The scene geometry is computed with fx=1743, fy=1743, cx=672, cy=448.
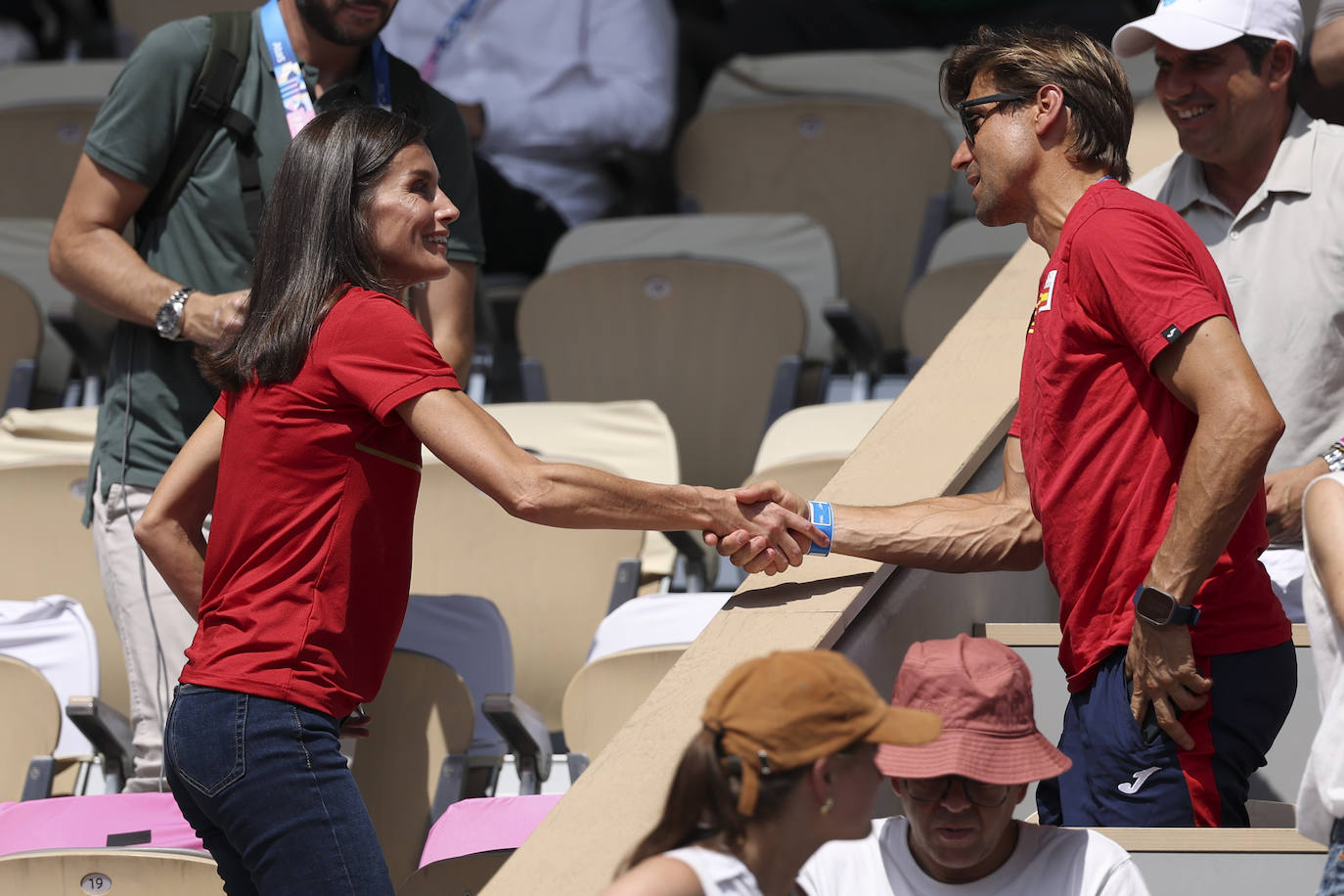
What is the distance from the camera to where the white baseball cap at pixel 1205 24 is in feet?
10.4

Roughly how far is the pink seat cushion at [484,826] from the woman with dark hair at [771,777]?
3.42 feet

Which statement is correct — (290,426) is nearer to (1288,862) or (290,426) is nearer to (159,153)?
(159,153)

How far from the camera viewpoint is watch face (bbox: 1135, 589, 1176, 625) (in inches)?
93.8

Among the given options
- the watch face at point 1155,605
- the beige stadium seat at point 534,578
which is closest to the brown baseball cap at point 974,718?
the watch face at point 1155,605

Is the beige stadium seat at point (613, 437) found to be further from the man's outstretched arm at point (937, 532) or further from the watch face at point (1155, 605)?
the watch face at point (1155, 605)

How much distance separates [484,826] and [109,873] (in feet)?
2.00

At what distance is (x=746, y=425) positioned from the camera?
516cm

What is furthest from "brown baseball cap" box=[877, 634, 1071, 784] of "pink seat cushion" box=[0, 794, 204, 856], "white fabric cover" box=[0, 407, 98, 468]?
"white fabric cover" box=[0, 407, 98, 468]

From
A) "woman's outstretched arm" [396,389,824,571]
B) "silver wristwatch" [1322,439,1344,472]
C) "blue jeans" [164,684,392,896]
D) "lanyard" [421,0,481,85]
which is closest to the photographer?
"blue jeans" [164,684,392,896]

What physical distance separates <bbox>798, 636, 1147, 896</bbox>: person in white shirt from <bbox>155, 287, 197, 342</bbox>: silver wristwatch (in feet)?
5.06

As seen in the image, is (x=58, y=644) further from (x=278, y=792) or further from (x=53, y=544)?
(x=278, y=792)

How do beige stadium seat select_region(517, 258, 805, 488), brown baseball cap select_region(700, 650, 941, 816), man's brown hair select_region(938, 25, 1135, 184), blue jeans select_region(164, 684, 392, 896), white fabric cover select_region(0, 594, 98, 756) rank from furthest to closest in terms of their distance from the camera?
beige stadium seat select_region(517, 258, 805, 488) → white fabric cover select_region(0, 594, 98, 756) → man's brown hair select_region(938, 25, 1135, 184) → blue jeans select_region(164, 684, 392, 896) → brown baseball cap select_region(700, 650, 941, 816)

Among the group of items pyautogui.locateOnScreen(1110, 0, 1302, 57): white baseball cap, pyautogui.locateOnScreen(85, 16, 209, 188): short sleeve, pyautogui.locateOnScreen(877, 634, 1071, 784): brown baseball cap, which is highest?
pyautogui.locateOnScreen(1110, 0, 1302, 57): white baseball cap

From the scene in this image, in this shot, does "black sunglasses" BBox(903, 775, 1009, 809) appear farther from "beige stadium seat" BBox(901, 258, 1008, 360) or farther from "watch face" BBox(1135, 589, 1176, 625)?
"beige stadium seat" BBox(901, 258, 1008, 360)
